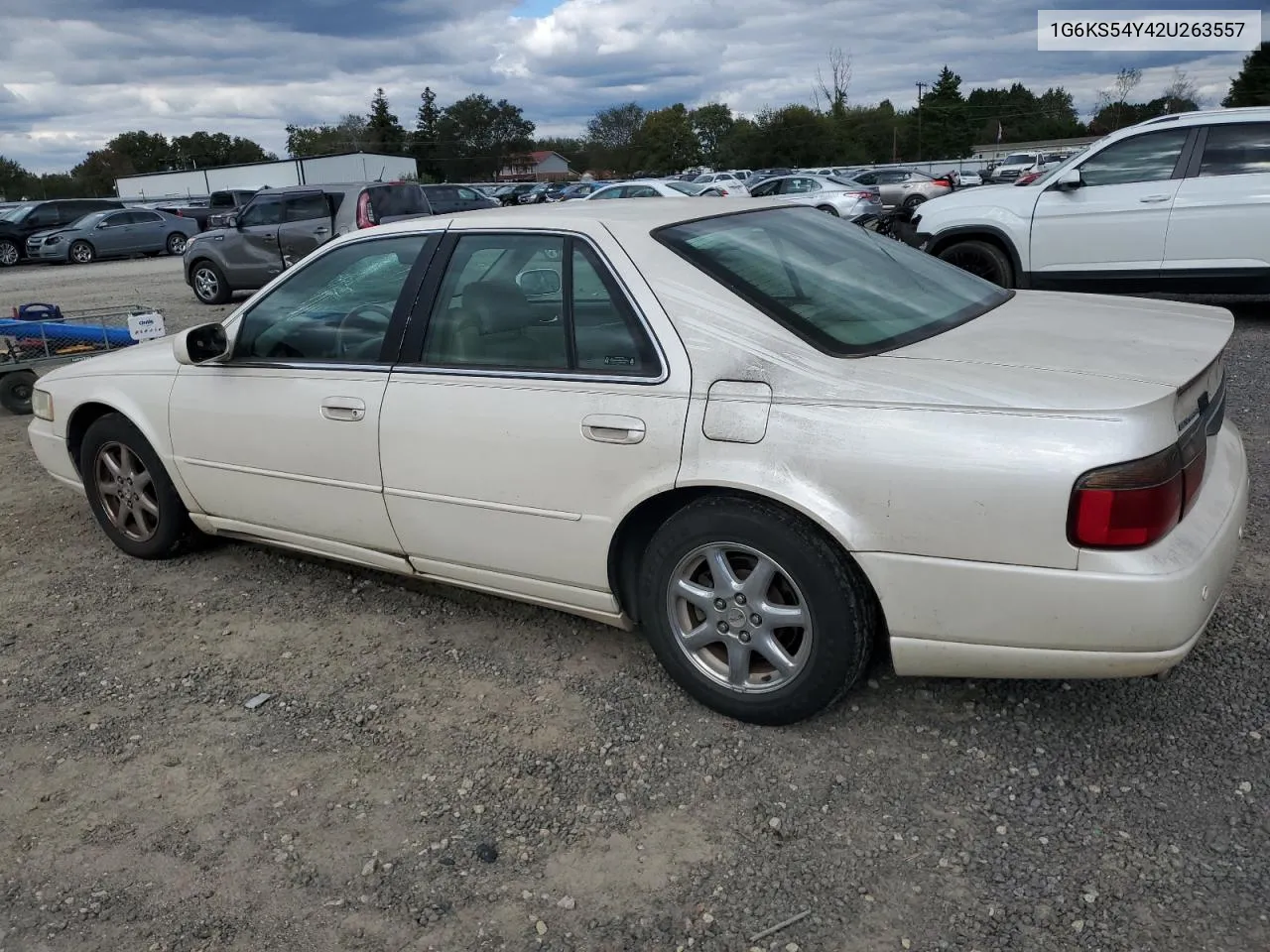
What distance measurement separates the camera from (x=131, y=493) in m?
4.61

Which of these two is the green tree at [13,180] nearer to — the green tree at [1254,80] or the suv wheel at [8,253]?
the suv wheel at [8,253]

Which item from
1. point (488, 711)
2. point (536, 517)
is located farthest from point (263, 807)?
point (536, 517)

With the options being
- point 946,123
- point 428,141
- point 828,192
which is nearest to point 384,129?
point 428,141

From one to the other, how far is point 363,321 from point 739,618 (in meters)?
1.85

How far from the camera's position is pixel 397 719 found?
3.29 meters

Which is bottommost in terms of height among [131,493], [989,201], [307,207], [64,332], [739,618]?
[739,618]

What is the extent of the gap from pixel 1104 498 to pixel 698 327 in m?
1.20

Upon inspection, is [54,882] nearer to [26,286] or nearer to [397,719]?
[397,719]

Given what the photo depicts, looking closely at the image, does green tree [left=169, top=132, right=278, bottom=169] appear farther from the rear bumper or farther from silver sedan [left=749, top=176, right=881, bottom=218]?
the rear bumper

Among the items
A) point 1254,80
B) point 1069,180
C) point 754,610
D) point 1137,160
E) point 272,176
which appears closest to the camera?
point 754,610

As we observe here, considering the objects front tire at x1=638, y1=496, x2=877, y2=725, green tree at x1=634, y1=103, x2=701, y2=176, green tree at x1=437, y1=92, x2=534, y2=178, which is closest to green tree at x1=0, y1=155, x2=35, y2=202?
green tree at x1=437, y1=92, x2=534, y2=178

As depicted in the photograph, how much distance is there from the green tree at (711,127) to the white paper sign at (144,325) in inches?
3240

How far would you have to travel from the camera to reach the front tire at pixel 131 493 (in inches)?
176

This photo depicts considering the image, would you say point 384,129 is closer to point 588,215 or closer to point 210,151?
point 210,151
